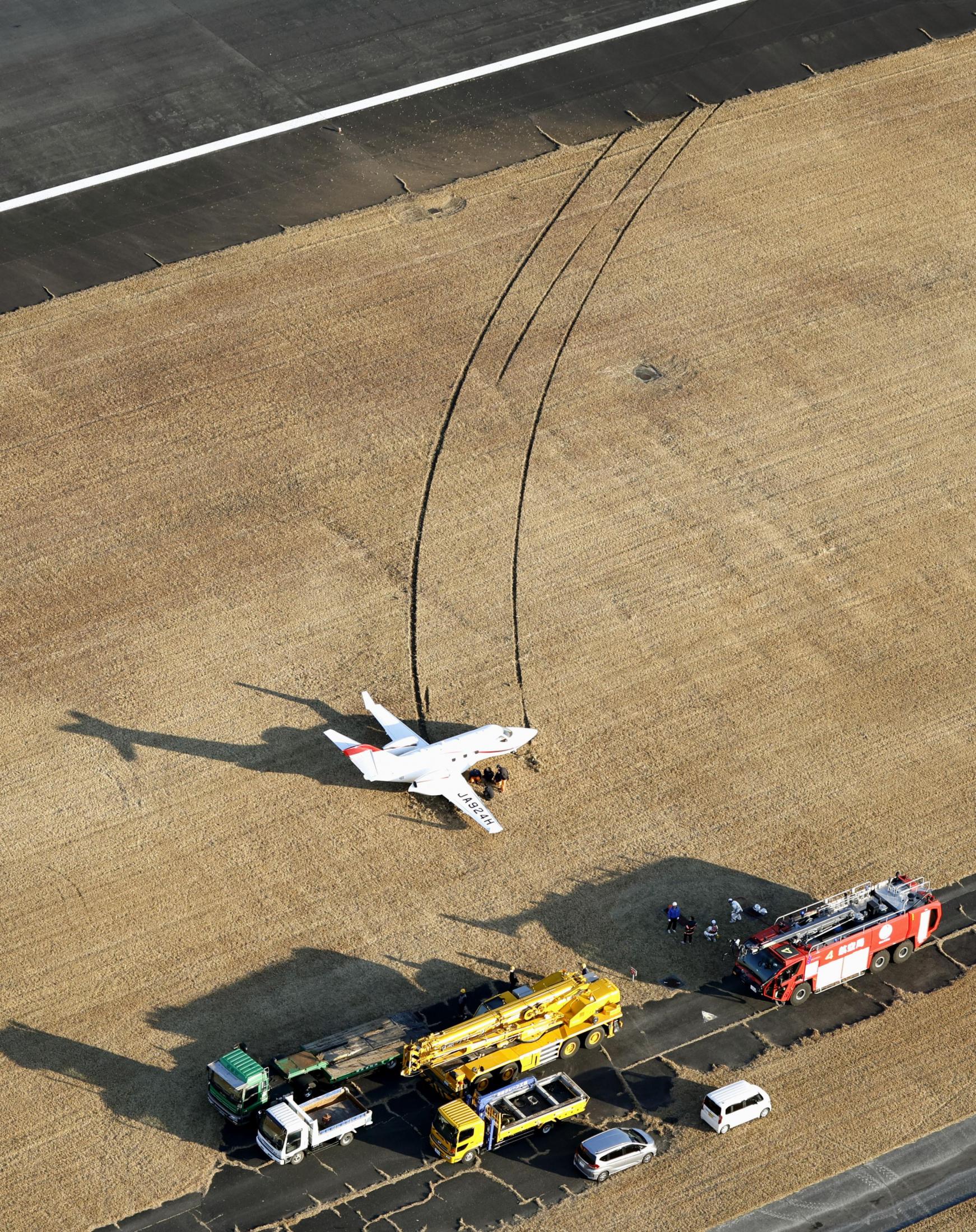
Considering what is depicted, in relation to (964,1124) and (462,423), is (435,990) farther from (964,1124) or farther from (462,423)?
(462,423)

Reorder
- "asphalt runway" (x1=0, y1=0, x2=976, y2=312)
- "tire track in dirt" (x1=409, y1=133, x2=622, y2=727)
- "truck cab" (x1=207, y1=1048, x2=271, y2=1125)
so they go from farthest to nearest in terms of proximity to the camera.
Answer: "asphalt runway" (x1=0, y1=0, x2=976, y2=312), "tire track in dirt" (x1=409, y1=133, x2=622, y2=727), "truck cab" (x1=207, y1=1048, x2=271, y2=1125)

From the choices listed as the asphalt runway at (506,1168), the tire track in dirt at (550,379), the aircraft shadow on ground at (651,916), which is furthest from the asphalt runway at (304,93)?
the asphalt runway at (506,1168)

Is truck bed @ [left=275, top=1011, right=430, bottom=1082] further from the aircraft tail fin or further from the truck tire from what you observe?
the truck tire

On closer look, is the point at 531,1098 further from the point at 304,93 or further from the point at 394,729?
the point at 304,93

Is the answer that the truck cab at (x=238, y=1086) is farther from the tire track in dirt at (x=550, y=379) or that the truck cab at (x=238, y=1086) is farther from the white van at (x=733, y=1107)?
the tire track in dirt at (x=550, y=379)

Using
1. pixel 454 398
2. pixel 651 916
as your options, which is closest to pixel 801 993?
pixel 651 916

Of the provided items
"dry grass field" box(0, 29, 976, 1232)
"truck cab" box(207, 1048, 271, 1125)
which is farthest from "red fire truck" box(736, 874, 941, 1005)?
"truck cab" box(207, 1048, 271, 1125)

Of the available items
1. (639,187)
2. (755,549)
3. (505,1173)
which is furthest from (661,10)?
(505,1173)
